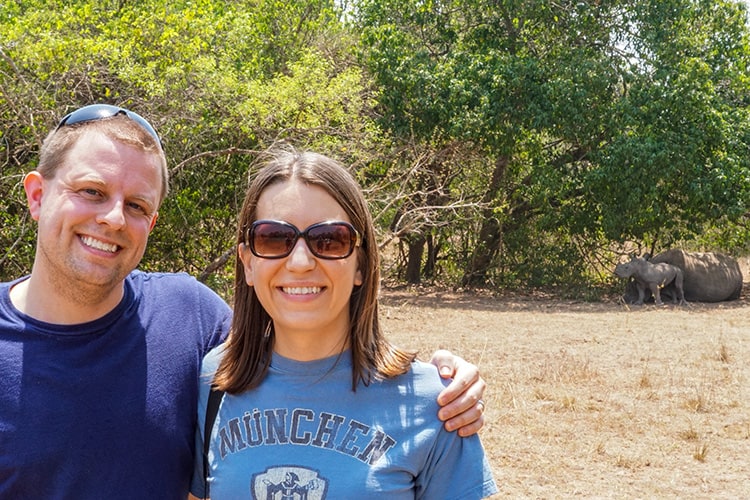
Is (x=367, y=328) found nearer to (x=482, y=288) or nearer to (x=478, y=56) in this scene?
(x=478, y=56)

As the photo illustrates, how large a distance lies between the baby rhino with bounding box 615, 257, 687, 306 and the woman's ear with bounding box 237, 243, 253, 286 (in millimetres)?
13727

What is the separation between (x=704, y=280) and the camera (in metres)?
15.6

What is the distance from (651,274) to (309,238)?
14.0 m

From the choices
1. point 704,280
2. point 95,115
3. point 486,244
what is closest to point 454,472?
point 95,115

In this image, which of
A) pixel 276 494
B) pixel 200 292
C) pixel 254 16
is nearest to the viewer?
pixel 276 494

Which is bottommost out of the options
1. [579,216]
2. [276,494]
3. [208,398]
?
[276,494]

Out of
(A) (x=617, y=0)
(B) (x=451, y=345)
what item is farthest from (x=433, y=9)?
(B) (x=451, y=345)

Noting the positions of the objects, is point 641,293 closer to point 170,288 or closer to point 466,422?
point 170,288

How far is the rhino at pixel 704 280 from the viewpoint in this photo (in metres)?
15.6

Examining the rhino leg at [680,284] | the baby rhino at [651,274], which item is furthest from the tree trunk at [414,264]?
the rhino leg at [680,284]

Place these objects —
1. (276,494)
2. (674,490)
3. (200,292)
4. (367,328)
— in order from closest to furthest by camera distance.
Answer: (276,494)
(367,328)
(200,292)
(674,490)

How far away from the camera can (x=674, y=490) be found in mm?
5289

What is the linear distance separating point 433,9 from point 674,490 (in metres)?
12.0

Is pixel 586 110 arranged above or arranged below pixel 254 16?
below
